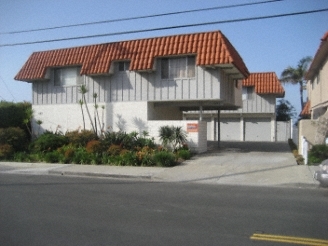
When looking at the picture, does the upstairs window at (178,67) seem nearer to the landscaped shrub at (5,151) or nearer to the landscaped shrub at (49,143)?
the landscaped shrub at (49,143)

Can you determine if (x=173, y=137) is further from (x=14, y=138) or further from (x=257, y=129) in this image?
(x=257, y=129)

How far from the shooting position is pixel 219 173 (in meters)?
14.1

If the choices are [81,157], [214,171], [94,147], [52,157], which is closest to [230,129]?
[94,147]

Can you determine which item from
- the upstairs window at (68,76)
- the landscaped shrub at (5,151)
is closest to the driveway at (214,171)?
the landscaped shrub at (5,151)

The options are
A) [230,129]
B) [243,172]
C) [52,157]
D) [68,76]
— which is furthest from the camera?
[230,129]

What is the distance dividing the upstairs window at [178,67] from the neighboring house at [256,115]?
15.4 meters

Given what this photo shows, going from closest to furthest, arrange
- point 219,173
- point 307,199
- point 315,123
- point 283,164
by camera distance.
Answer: point 307,199 < point 219,173 < point 283,164 < point 315,123

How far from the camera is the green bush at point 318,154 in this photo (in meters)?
15.3

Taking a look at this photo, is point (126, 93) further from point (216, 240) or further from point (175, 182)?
point (216, 240)

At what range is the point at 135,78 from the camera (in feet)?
69.7

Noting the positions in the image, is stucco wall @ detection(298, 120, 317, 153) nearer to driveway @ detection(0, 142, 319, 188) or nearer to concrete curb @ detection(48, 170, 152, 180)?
driveway @ detection(0, 142, 319, 188)

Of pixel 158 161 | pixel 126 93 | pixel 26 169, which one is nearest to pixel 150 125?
pixel 126 93

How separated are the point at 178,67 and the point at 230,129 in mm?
17035

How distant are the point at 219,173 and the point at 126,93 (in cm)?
920
